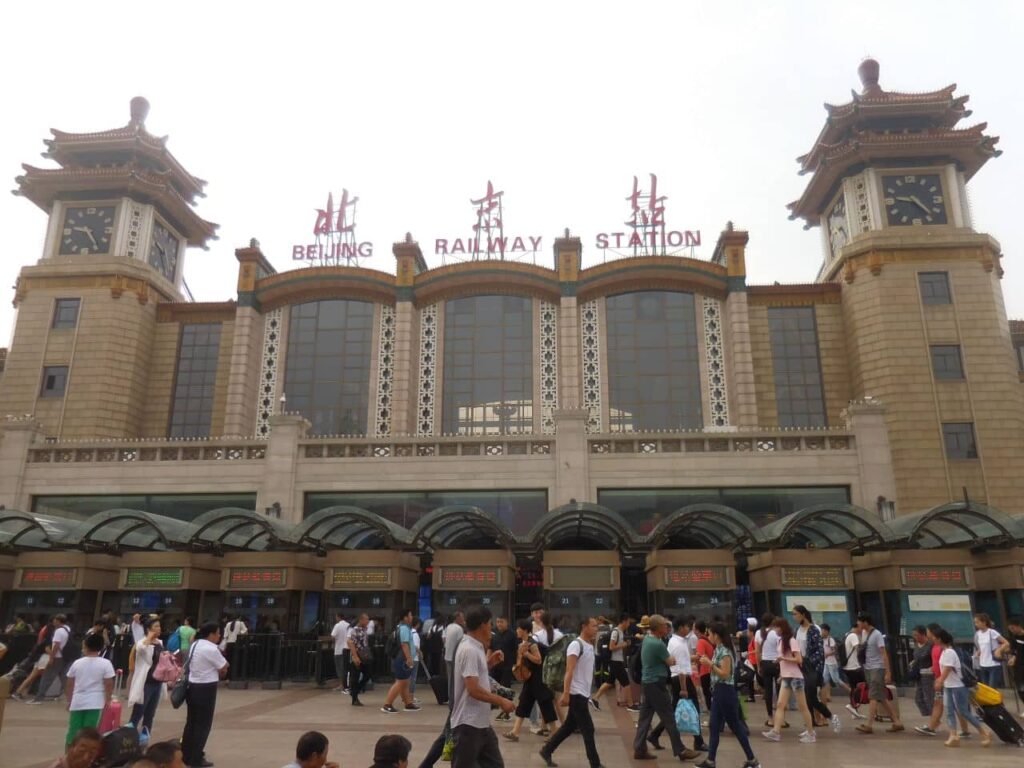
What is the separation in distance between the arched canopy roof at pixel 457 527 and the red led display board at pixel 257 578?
371 centimetres

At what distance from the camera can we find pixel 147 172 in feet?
133

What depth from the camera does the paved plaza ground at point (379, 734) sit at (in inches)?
410

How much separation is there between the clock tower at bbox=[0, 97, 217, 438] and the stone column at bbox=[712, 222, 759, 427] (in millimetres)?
26731

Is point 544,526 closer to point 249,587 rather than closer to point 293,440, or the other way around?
point 249,587

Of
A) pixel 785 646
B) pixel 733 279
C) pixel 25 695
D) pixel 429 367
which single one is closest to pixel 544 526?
pixel 785 646

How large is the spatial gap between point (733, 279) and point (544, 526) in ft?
61.3

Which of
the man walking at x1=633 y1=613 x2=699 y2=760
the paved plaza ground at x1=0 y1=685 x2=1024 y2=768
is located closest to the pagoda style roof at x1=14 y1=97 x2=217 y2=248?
the paved plaza ground at x1=0 y1=685 x2=1024 y2=768

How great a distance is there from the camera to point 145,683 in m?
10.3

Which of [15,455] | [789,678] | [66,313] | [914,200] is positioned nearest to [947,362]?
[914,200]

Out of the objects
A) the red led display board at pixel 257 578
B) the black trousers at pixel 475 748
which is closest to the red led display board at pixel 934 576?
the red led display board at pixel 257 578

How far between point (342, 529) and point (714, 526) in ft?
36.4

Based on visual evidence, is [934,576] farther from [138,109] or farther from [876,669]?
[138,109]

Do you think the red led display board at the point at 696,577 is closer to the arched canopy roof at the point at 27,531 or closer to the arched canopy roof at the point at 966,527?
the arched canopy roof at the point at 966,527

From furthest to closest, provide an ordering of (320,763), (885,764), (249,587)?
(249,587)
(885,764)
(320,763)
